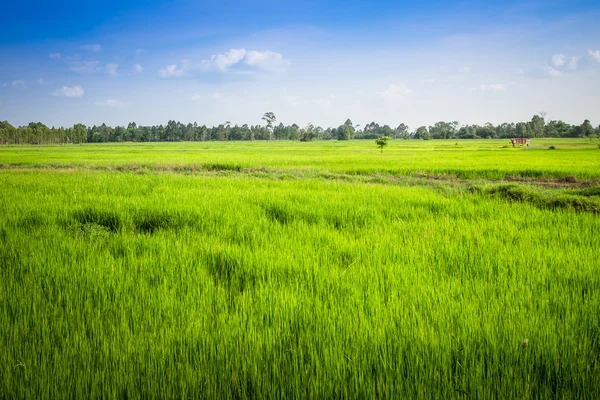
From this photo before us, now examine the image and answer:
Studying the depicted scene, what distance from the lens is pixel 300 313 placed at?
7.33ft

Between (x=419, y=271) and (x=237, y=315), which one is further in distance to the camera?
(x=419, y=271)

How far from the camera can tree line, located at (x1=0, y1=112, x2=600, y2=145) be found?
105m

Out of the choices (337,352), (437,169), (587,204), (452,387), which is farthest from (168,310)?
(437,169)

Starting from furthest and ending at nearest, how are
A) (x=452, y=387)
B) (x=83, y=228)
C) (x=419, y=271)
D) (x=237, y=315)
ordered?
(x=83, y=228) < (x=419, y=271) < (x=237, y=315) < (x=452, y=387)

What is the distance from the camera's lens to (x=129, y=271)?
309 centimetres

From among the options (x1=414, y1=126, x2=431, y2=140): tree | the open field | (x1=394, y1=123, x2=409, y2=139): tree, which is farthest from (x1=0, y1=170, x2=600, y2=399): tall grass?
(x1=394, y1=123, x2=409, y2=139): tree

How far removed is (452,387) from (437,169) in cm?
1860

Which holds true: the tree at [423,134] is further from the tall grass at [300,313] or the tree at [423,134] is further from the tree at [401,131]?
the tall grass at [300,313]

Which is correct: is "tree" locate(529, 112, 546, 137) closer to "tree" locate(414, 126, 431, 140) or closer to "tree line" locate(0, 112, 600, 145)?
"tree line" locate(0, 112, 600, 145)

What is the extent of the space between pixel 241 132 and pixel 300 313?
149 meters

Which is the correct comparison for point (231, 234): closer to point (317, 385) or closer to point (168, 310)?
point (168, 310)

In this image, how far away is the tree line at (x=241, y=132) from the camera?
105 metres

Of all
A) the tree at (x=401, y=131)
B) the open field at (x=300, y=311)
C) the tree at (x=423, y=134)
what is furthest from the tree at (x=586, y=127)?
the open field at (x=300, y=311)

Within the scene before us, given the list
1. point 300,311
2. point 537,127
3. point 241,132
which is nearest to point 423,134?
point 537,127
